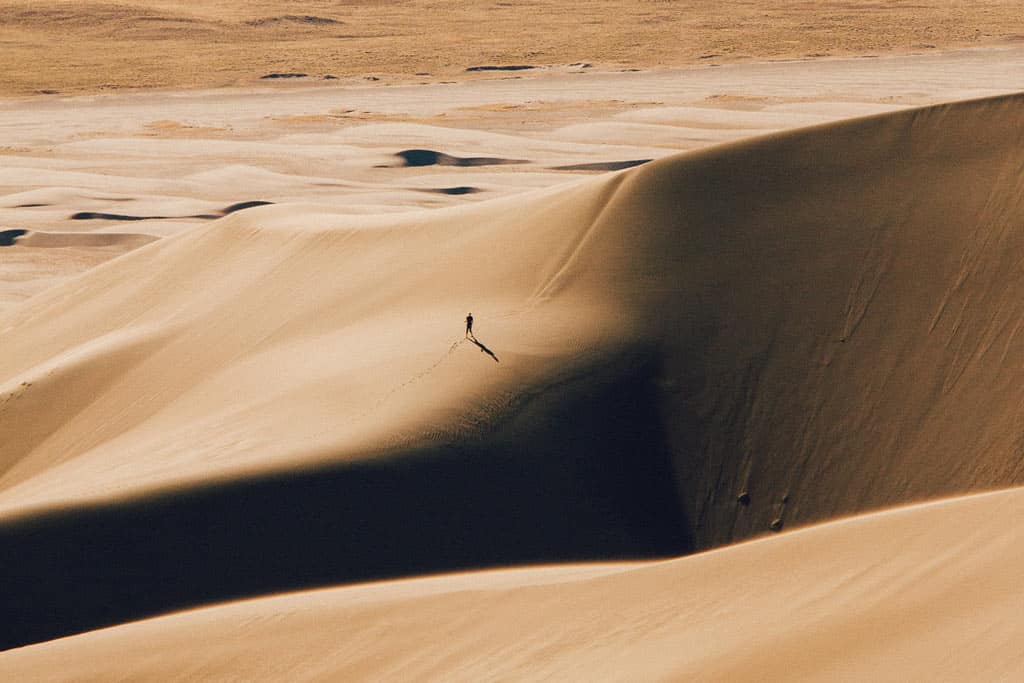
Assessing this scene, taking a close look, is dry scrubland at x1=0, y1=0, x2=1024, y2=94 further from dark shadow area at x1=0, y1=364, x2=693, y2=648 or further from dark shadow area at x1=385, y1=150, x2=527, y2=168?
dark shadow area at x1=0, y1=364, x2=693, y2=648

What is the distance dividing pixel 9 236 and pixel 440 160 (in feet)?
31.8

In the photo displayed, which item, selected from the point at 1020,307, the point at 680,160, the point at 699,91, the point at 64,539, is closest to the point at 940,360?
the point at 1020,307

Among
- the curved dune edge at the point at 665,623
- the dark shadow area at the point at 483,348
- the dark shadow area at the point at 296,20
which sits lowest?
the curved dune edge at the point at 665,623

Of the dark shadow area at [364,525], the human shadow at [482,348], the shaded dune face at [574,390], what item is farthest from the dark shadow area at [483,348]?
the dark shadow area at [364,525]

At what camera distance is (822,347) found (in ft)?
29.2

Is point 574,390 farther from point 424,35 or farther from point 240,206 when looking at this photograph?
point 424,35

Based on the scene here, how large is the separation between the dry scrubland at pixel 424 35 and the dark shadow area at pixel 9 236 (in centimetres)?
1887

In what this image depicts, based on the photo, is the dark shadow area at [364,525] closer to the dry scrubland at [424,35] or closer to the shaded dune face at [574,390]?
the shaded dune face at [574,390]

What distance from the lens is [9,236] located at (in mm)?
22469

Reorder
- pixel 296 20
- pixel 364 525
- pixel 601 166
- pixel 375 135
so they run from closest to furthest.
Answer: pixel 364 525
pixel 601 166
pixel 375 135
pixel 296 20

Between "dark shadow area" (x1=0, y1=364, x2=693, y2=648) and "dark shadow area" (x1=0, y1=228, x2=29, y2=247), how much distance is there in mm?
16075

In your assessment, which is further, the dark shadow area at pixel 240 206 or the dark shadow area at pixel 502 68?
the dark shadow area at pixel 502 68

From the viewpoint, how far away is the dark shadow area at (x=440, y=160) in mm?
28516

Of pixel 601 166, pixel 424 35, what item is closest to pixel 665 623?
pixel 601 166
